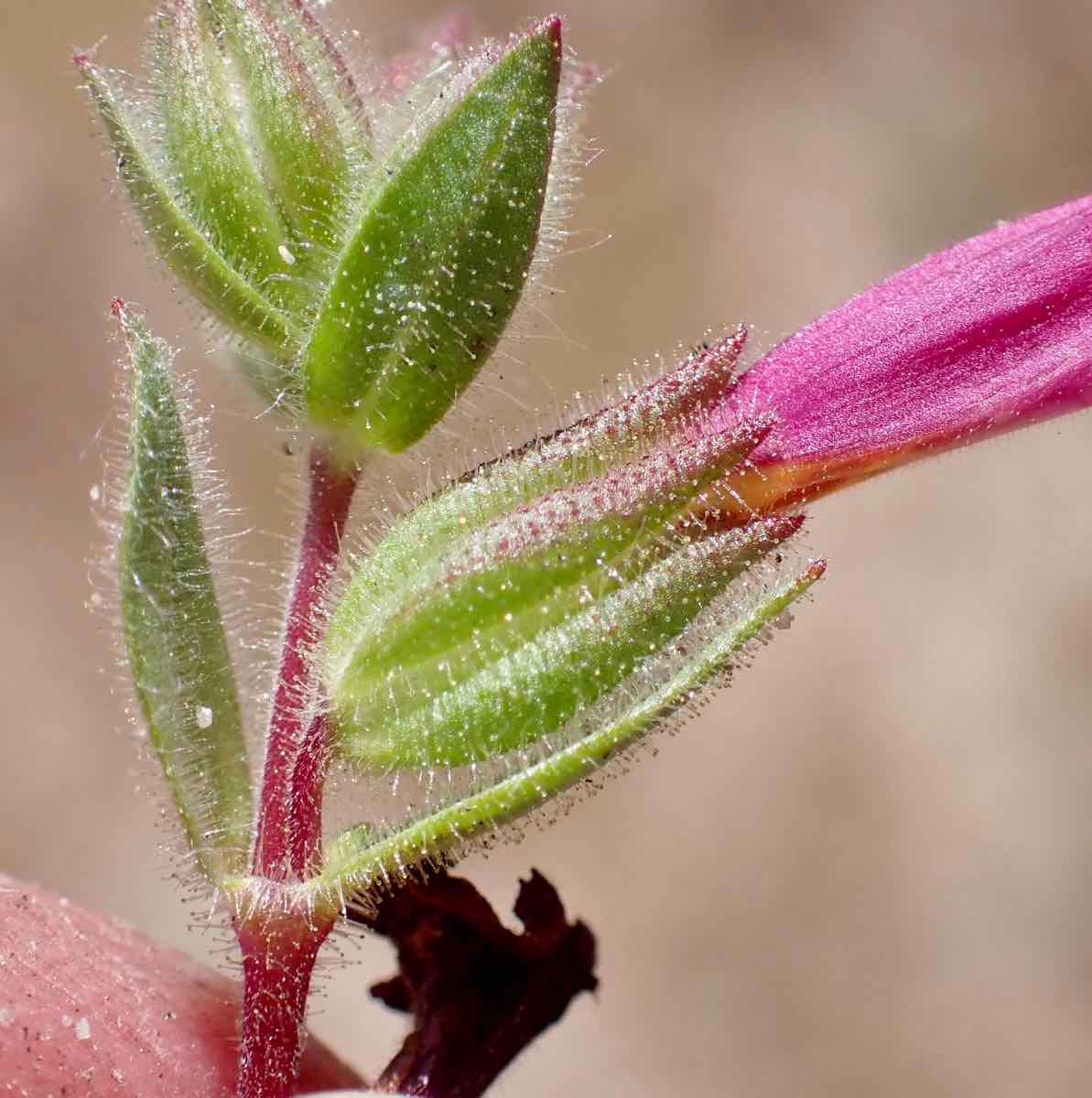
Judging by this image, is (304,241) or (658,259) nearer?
(304,241)

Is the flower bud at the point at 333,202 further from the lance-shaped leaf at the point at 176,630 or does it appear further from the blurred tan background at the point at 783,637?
the blurred tan background at the point at 783,637

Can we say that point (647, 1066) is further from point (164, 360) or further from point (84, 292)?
point (164, 360)

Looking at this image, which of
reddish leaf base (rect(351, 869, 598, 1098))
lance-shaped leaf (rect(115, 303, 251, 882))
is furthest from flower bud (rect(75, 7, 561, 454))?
reddish leaf base (rect(351, 869, 598, 1098))

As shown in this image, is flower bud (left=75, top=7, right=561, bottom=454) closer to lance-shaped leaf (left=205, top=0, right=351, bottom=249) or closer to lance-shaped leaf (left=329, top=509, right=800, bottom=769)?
lance-shaped leaf (left=205, top=0, right=351, bottom=249)

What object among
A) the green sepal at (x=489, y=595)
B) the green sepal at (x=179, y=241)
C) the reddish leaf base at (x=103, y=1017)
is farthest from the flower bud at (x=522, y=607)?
the reddish leaf base at (x=103, y=1017)

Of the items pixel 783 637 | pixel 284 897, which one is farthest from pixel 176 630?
pixel 783 637

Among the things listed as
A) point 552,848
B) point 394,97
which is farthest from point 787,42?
point 394,97

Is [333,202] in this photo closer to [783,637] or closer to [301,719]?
[301,719]
